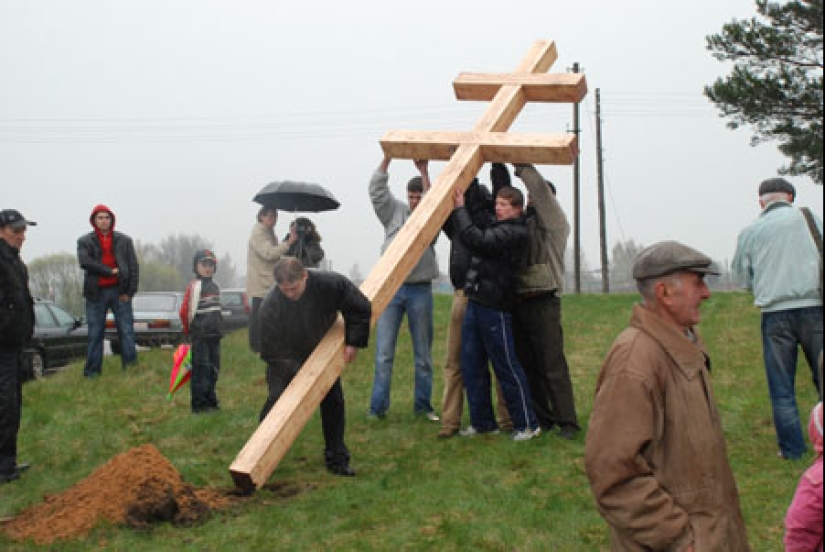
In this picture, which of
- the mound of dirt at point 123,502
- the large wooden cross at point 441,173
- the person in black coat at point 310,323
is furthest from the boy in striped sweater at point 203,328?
the large wooden cross at point 441,173

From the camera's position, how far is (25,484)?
20.2 ft

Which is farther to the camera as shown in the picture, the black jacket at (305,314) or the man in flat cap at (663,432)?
the black jacket at (305,314)

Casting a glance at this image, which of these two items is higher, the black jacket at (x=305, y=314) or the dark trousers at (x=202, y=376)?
the black jacket at (x=305, y=314)

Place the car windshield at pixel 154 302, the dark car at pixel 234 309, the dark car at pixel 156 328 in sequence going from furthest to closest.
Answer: the dark car at pixel 234 309 → the car windshield at pixel 154 302 → the dark car at pixel 156 328

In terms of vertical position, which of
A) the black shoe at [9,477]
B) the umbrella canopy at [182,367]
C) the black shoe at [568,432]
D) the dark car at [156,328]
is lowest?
the dark car at [156,328]

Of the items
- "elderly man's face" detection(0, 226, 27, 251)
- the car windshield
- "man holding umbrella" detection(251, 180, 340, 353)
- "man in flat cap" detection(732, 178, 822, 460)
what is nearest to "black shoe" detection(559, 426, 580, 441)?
"man in flat cap" detection(732, 178, 822, 460)

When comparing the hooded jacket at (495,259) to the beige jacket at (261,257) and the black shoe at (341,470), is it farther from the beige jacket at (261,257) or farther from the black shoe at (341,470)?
the beige jacket at (261,257)

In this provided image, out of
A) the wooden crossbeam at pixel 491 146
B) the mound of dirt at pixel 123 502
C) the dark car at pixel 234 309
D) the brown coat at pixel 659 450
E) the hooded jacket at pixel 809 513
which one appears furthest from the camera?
the dark car at pixel 234 309

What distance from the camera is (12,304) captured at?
6.35m

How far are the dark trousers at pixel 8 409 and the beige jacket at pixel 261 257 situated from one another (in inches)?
117

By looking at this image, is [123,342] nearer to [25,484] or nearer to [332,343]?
[25,484]

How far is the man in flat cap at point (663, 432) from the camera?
254cm

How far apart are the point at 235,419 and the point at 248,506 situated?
2.66 metres

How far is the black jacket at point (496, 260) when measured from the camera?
20.5 ft
